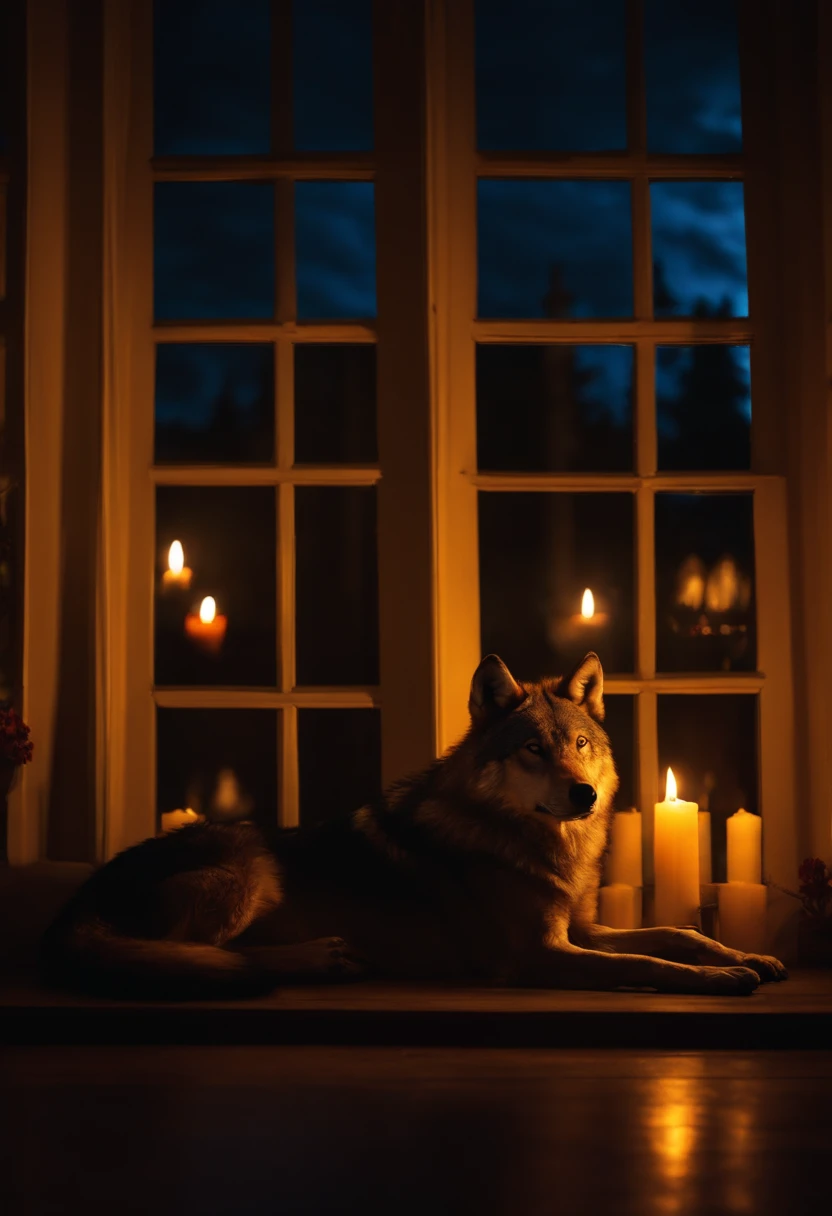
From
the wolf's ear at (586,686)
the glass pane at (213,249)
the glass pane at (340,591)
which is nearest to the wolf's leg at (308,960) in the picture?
→ the wolf's ear at (586,686)

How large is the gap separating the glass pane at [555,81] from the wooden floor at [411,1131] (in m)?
2.26

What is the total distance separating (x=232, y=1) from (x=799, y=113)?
4.98 feet

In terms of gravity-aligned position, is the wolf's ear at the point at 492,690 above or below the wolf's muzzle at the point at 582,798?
above

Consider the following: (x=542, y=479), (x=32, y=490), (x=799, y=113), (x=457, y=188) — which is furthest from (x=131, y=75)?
(x=799, y=113)

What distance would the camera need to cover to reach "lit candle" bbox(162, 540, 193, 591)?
2.82 meters

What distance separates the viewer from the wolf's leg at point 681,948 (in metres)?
2.17

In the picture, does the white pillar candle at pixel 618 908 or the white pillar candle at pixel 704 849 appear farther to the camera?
the white pillar candle at pixel 704 849

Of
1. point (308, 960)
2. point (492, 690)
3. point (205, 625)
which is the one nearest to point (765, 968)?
point (492, 690)

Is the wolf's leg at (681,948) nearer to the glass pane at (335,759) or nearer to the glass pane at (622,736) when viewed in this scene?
the glass pane at (622,736)

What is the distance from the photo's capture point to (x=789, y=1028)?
192 centimetres

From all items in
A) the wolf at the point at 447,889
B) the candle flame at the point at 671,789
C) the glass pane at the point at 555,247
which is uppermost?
the glass pane at the point at 555,247

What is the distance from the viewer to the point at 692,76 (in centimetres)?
291

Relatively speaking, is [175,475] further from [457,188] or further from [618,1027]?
[618,1027]

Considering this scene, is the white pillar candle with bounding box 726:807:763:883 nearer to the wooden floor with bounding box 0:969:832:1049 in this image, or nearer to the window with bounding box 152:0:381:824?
the wooden floor with bounding box 0:969:832:1049
